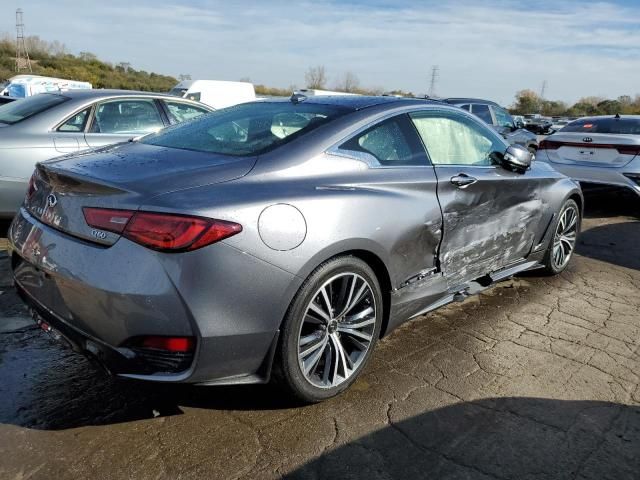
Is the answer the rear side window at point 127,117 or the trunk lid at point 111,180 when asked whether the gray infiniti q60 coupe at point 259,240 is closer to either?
the trunk lid at point 111,180

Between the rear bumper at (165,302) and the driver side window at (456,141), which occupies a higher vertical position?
the driver side window at (456,141)

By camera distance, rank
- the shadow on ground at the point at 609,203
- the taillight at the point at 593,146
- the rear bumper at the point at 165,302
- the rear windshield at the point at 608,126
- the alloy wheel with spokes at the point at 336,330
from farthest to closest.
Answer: the rear windshield at the point at 608,126 < the shadow on ground at the point at 609,203 < the taillight at the point at 593,146 < the alloy wheel with spokes at the point at 336,330 < the rear bumper at the point at 165,302

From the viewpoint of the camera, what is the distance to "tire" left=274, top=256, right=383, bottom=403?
258cm

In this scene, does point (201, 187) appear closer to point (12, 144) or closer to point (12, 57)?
point (12, 144)

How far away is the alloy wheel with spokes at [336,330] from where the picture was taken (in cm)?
271

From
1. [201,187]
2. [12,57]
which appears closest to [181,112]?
[201,187]

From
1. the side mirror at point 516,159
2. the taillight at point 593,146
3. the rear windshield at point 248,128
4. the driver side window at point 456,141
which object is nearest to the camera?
the rear windshield at point 248,128

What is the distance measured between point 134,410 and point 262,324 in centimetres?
86

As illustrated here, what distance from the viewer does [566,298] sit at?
4.58 metres

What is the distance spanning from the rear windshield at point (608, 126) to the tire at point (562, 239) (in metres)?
3.47

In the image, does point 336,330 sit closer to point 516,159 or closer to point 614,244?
point 516,159

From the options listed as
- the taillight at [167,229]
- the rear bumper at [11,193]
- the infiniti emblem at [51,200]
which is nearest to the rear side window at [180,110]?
the rear bumper at [11,193]

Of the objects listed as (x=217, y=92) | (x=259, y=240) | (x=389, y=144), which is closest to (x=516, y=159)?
(x=389, y=144)

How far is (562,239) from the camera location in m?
5.02
